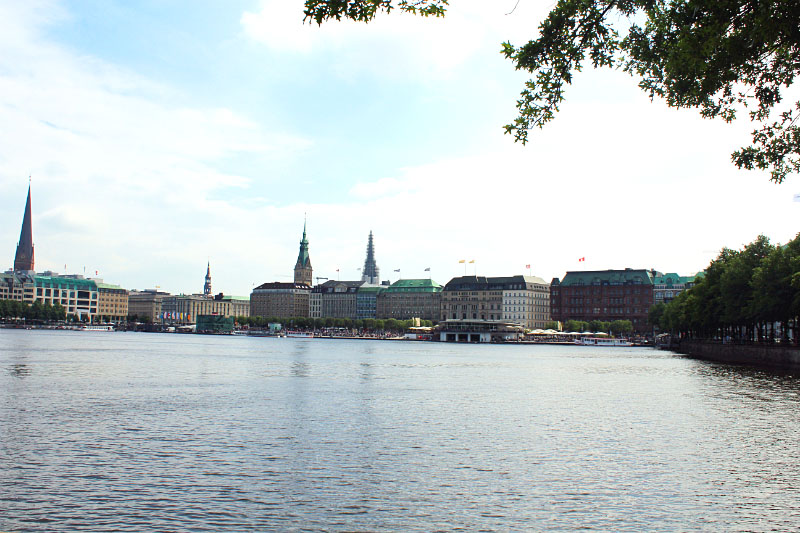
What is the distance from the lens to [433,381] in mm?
56531

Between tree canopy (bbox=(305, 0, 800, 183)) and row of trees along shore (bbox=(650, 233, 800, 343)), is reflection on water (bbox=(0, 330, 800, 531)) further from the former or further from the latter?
row of trees along shore (bbox=(650, 233, 800, 343))

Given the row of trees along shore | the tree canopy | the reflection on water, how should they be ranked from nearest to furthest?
the tree canopy → the reflection on water → the row of trees along shore

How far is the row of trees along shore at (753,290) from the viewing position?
71500 mm

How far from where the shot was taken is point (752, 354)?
3253 inches

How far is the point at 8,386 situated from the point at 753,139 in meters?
41.3

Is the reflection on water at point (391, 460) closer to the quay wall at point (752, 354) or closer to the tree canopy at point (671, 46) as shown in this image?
the tree canopy at point (671, 46)

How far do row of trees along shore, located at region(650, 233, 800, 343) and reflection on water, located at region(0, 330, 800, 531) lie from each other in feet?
88.7

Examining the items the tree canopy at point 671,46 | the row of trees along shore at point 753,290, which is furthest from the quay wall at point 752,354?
the tree canopy at point 671,46

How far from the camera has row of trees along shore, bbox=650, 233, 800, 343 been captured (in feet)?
235

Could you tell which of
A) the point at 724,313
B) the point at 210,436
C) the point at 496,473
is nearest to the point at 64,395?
the point at 210,436

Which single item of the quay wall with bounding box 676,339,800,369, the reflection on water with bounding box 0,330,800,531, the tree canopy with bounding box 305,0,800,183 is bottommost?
the reflection on water with bounding box 0,330,800,531

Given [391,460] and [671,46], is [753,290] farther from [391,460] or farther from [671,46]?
[671,46]

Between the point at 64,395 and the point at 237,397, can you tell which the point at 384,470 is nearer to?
the point at 237,397

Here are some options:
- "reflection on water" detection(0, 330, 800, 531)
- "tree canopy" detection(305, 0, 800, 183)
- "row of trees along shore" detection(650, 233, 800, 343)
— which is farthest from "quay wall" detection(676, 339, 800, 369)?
"tree canopy" detection(305, 0, 800, 183)
